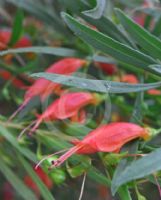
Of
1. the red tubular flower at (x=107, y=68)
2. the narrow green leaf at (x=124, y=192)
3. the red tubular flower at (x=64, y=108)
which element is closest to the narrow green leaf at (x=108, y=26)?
the red tubular flower at (x=64, y=108)

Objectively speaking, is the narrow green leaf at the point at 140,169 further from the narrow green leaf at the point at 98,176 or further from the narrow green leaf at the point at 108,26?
the narrow green leaf at the point at 108,26

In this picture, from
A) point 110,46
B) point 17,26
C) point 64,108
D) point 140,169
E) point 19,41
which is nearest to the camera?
point 140,169

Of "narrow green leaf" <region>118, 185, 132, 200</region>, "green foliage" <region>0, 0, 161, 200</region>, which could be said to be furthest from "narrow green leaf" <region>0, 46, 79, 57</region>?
"narrow green leaf" <region>118, 185, 132, 200</region>

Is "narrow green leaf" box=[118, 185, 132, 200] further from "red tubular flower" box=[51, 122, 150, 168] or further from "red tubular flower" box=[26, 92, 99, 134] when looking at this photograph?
"red tubular flower" box=[26, 92, 99, 134]

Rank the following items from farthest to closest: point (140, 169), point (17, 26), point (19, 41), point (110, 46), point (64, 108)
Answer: point (19, 41), point (17, 26), point (64, 108), point (110, 46), point (140, 169)

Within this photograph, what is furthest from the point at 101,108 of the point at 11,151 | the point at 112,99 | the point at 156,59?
the point at 156,59

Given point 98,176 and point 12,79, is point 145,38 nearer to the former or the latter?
point 98,176

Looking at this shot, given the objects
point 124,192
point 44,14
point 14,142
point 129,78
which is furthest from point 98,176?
point 44,14
